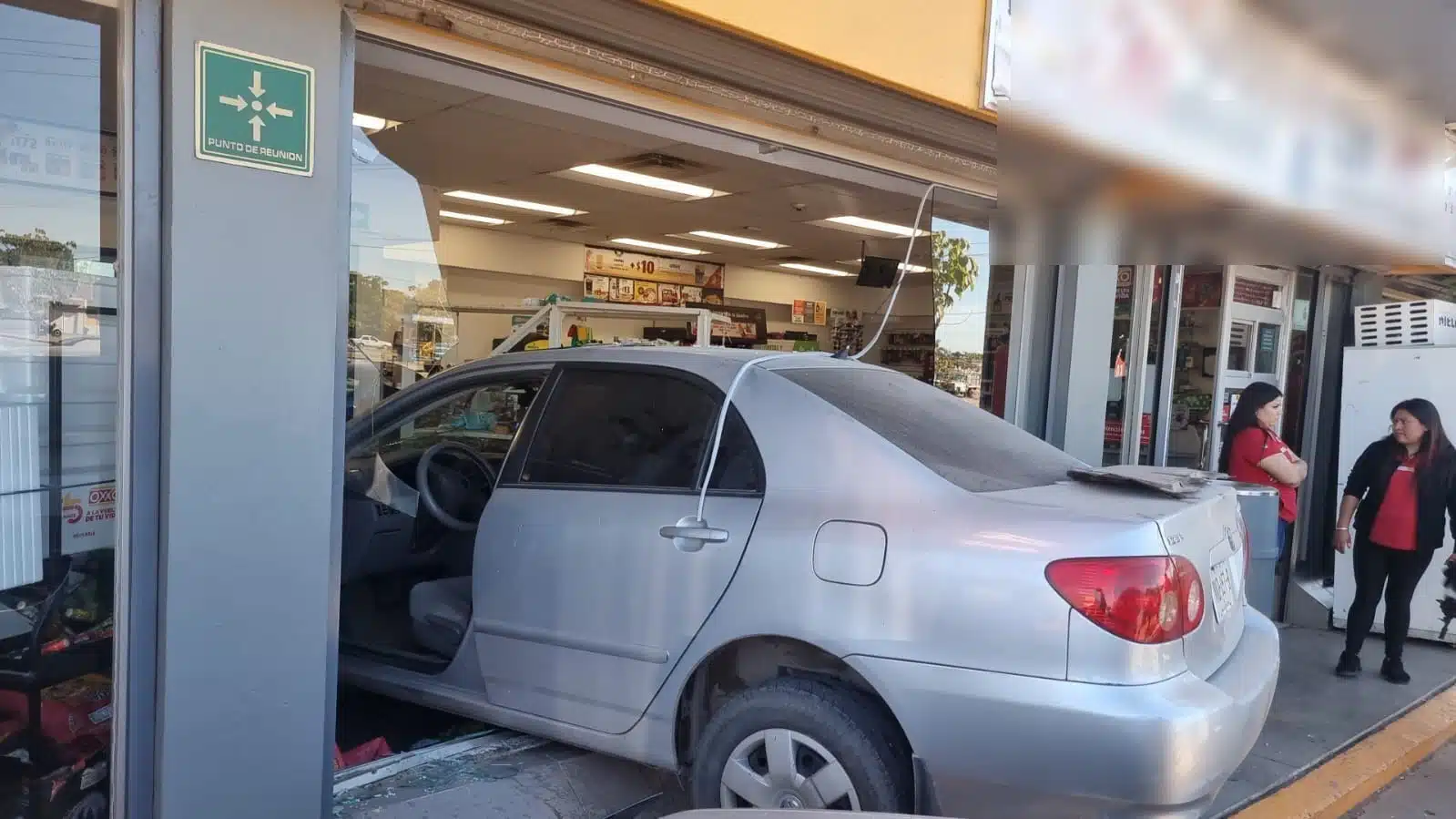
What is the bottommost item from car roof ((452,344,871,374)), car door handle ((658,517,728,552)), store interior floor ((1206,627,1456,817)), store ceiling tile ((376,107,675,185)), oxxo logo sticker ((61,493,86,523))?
store interior floor ((1206,627,1456,817))

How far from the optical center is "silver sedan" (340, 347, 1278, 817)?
254cm

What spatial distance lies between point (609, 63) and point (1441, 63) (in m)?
4.48

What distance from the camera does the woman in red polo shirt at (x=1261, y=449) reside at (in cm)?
579

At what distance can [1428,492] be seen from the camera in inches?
223

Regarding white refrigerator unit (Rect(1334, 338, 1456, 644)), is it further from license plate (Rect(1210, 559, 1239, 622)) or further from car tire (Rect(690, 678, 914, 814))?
car tire (Rect(690, 678, 914, 814))

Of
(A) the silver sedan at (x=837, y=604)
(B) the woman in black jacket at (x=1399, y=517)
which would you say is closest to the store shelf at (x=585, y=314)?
(A) the silver sedan at (x=837, y=604)

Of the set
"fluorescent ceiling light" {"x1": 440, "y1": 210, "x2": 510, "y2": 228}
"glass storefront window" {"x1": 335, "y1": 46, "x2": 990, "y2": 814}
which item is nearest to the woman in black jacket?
"glass storefront window" {"x1": 335, "y1": 46, "x2": 990, "y2": 814}

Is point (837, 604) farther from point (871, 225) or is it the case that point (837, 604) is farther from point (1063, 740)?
point (871, 225)

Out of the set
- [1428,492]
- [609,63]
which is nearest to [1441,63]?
[1428,492]

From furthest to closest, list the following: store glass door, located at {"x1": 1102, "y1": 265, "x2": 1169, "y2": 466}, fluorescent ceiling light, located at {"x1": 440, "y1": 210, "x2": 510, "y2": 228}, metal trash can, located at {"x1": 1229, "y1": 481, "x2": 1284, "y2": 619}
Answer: fluorescent ceiling light, located at {"x1": 440, "y1": 210, "x2": 510, "y2": 228} < store glass door, located at {"x1": 1102, "y1": 265, "x2": 1169, "y2": 466} < metal trash can, located at {"x1": 1229, "y1": 481, "x2": 1284, "y2": 619}

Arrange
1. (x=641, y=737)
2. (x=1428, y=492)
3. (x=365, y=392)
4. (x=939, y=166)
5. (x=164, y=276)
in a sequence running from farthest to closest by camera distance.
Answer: (x=1428, y=492) → (x=939, y=166) → (x=365, y=392) → (x=641, y=737) → (x=164, y=276)

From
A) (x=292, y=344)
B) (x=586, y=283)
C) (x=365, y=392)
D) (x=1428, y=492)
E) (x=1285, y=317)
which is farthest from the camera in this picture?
(x=586, y=283)

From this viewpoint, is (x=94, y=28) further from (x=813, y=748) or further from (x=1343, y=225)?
(x=1343, y=225)

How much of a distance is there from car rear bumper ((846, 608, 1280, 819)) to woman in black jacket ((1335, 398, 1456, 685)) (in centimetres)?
378
